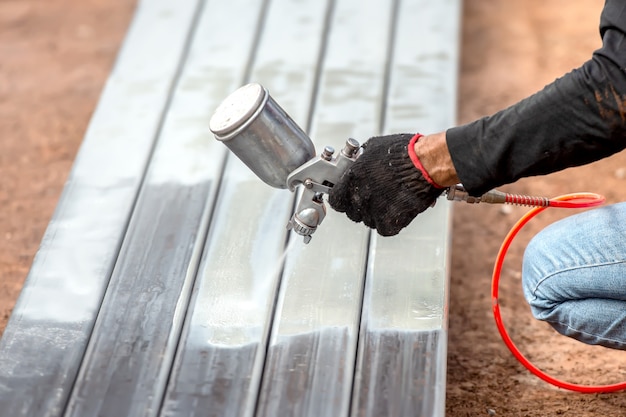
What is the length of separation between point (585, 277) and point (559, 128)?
48 centimetres

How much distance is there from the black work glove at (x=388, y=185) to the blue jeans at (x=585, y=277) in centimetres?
42

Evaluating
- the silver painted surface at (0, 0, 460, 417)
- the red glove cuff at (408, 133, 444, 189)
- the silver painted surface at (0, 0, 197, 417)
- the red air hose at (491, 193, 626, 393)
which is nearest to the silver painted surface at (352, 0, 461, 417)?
the silver painted surface at (0, 0, 460, 417)

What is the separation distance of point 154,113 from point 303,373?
137cm

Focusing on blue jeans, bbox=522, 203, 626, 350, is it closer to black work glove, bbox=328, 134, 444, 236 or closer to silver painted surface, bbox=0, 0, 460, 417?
silver painted surface, bbox=0, 0, 460, 417

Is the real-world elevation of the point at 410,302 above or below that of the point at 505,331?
above

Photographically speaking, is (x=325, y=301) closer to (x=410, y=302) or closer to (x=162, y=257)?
(x=410, y=302)

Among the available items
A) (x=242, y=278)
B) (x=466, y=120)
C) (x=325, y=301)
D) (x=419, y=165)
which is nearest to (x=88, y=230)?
(x=242, y=278)

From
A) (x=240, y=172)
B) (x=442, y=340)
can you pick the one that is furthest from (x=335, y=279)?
(x=240, y=172)

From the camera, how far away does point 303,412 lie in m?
2.07

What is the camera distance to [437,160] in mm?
1995

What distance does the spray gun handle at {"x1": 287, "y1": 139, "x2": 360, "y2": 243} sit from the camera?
81.7 inches

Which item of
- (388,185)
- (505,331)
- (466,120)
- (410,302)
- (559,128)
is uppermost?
(559,128)

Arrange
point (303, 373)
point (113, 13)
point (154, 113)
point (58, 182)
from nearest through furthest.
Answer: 1. point (303, 373)
2. point (154, 113)
3. point (58, 182)
4. point (113, 13)

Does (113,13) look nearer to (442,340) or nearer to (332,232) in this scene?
(332,232)
